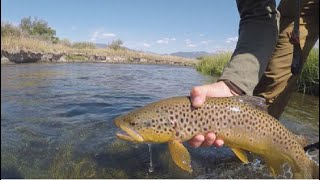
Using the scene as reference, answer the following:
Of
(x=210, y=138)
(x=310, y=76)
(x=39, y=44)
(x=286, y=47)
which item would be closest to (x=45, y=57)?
(x=39, y=44)

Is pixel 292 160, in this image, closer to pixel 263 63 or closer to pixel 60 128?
pixel 263 63

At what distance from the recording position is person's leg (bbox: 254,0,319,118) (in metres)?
Answer: 4.43

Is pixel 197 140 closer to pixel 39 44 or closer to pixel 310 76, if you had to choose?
pixel 310 76

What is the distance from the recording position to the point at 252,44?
3217mm

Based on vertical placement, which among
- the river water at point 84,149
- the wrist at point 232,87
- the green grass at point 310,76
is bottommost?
the river water at point 84,149

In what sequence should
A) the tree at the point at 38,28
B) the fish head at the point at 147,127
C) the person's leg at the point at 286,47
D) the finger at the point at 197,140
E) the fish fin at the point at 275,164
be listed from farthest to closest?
the tree at the point at 38,28, the person's leg at the point at 286,47, the fish fin at the point at 275,164, the fish head at the point at 147,127, the finger at the point at 197,140

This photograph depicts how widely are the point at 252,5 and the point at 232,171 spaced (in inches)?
76.9

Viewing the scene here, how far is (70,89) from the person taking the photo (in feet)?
38.2

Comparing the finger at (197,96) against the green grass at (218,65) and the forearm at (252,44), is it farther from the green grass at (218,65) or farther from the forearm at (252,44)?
the green grass at (218,65)

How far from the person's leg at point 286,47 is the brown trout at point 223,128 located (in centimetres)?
149

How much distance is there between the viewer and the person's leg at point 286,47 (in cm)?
443

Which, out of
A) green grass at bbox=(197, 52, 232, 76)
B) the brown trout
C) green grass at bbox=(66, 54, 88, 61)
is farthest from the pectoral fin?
green grass at bbox=(66, 54, 88, 61)

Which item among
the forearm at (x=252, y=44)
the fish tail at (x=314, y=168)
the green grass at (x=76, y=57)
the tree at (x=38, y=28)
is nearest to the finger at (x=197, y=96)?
the forearm at (x=252, y=44)

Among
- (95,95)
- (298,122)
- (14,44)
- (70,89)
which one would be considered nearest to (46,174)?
(298,122)
